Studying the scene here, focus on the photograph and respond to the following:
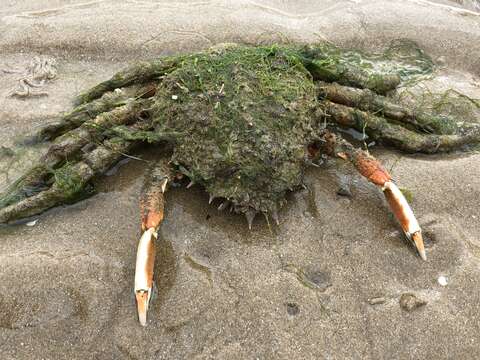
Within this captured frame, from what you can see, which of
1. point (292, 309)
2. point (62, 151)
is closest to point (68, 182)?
point (62, 151)

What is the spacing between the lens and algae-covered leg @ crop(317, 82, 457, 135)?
157 inches

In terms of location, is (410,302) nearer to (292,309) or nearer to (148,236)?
(292,309)

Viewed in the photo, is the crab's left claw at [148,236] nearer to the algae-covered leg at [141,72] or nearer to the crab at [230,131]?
the crab at [230,131]

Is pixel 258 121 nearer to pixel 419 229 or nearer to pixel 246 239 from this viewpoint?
pixel 246 239

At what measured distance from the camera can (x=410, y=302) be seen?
289cm

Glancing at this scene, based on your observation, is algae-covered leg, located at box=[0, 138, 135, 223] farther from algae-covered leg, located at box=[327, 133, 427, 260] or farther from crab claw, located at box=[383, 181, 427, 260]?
crab claw, located at box=[383, 181, 427, 260]

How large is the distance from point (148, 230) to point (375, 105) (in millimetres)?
2497

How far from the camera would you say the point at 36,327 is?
274 cm

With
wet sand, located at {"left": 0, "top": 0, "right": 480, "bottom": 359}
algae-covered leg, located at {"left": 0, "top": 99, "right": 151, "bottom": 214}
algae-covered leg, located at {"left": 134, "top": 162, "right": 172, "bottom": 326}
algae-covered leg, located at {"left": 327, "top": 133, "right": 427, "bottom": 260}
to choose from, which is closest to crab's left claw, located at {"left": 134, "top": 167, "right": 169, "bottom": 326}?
algae-covered leg, located at {"left": 134, "top": 162, "right": 172, "bottom": 326}

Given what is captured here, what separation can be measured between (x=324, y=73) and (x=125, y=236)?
2493 millimetres

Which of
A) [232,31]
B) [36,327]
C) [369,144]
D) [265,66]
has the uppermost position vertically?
[265,66]

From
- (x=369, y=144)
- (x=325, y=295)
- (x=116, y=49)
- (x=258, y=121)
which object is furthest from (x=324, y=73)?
(x=116, y=49)

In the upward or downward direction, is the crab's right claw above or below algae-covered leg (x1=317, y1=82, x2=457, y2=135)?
below

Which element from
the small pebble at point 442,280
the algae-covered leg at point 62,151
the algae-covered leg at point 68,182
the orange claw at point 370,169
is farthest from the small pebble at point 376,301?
the algae-covered leg at point 62,151
